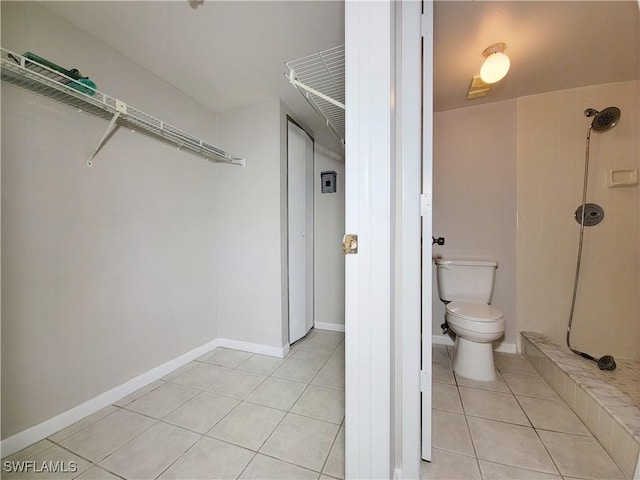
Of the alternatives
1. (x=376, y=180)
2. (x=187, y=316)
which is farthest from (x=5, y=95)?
(x=376, y=180)

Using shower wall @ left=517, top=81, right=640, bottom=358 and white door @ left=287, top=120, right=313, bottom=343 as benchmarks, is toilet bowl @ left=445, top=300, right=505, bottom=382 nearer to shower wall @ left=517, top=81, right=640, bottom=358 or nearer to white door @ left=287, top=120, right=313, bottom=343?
shower wall @ left=517, top=81, right=640, bottom=358

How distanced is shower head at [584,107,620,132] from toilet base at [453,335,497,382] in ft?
6.04

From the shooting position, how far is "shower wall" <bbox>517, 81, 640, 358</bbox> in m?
1.83

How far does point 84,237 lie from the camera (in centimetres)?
141

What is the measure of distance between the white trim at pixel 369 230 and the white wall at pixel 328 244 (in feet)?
6.25

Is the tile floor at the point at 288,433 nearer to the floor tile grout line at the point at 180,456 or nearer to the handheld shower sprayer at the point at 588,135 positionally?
the floor tile grout line at the point at 180,456

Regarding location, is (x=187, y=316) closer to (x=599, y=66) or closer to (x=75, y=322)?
(x=75, y=322)

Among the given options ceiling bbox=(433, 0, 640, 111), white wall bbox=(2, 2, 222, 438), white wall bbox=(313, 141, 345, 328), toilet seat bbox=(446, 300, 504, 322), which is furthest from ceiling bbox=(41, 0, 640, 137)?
toilet seat bbox=(446, 300, 504, 322)

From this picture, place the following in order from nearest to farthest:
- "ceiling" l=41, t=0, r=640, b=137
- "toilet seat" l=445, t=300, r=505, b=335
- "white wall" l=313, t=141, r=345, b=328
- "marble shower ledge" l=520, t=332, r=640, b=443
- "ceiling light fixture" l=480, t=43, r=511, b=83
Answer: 1. "marble shower ledge" l=520, t=332, r=640, b=443
2. "ceiling" l=41, t=0, r=640, b=137
3. "ceiling light fixture" l=480, t=43, r=511, b=83
4. "toilet seat" l=445, t=300, r=505, b=335
5. "white wall" l=313, t=141, r=345, b=328

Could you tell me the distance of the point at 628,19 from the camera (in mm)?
1291

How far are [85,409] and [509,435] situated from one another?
7.58 ft

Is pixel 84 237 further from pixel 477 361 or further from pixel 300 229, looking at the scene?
pixel 477 361

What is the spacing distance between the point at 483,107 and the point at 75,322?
3.35 metres

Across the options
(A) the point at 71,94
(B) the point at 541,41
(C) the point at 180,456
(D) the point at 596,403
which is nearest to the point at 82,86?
(A) the point at 71,94
